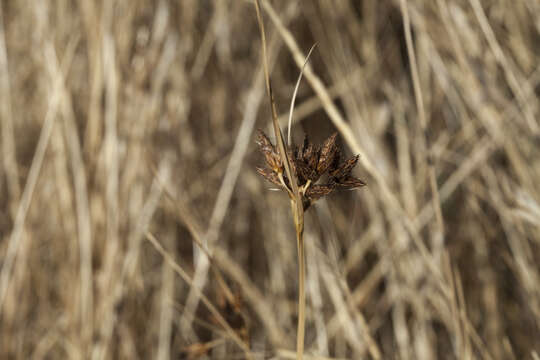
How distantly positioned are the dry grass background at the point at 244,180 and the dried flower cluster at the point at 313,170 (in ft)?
1.01

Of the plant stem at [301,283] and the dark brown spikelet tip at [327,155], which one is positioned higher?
the dark brown spikelet tip at [327,155]

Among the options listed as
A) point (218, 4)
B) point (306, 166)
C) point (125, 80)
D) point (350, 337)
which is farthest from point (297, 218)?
point (218, 4)

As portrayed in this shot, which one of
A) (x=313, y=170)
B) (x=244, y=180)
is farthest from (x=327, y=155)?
(x=244, y=180)

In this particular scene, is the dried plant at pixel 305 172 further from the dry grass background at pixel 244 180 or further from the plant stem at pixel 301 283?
the dry grass background at pixel 244 180

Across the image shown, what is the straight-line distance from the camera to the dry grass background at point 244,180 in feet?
2.44

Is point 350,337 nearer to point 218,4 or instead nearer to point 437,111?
point 437,111

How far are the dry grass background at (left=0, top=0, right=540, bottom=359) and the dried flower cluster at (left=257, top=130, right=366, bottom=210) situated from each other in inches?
12.1

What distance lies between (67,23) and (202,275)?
51 cm

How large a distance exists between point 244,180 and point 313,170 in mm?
712

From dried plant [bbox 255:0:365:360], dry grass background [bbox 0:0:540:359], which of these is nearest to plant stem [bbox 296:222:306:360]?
dried plant [bbox 255:0:365:360]

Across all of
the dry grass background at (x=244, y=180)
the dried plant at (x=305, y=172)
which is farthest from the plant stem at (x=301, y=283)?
the dry grass background at (x=244, y=180)

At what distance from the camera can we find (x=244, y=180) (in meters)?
1.00

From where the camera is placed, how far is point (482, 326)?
0.85 meters

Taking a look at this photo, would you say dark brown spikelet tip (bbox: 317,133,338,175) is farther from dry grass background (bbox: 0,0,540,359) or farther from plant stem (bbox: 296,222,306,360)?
dry grass background (bbox: 0,0,540,359)
